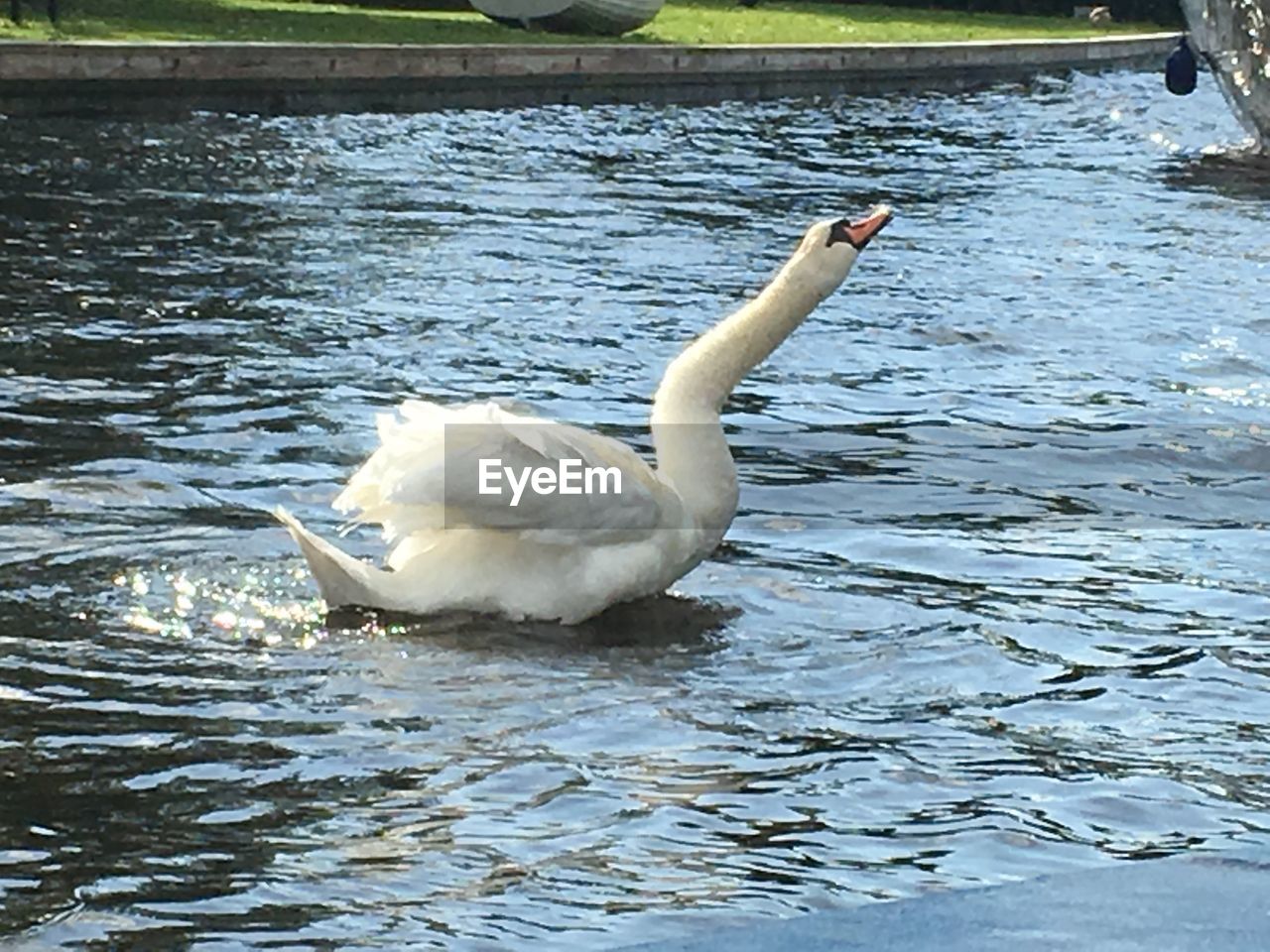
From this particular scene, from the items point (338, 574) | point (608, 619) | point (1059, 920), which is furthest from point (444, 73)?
point (1059, 920)

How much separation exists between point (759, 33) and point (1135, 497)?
22419 millimetres

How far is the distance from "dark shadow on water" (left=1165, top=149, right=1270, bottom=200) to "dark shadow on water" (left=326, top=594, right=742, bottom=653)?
48.0 ft

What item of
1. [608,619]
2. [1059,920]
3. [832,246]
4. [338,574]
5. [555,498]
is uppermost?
[832,246]

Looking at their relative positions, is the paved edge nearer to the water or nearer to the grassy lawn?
the water

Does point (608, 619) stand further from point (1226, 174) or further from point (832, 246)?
point (1226, 174)

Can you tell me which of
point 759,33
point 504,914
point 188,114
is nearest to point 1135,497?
point 504,914

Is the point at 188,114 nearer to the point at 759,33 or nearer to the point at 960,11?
the point at 759,33

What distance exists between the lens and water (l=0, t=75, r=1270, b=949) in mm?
5980

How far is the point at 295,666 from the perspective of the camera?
24.5ft

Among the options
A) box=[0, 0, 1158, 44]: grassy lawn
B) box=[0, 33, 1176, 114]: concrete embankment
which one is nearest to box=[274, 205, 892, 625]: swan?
box=[0, 33, 1176, 114]: concrete embankment

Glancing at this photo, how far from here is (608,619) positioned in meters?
8.16

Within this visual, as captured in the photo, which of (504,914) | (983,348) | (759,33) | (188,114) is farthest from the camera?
(759,33)

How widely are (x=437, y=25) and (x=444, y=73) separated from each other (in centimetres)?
488

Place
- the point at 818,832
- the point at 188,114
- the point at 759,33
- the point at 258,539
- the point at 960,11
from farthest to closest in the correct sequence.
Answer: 1. the point at 960,11
2. the point at 759,33
3. the point at 188,114
4. the point at 258,539
5. the point at 818,832
